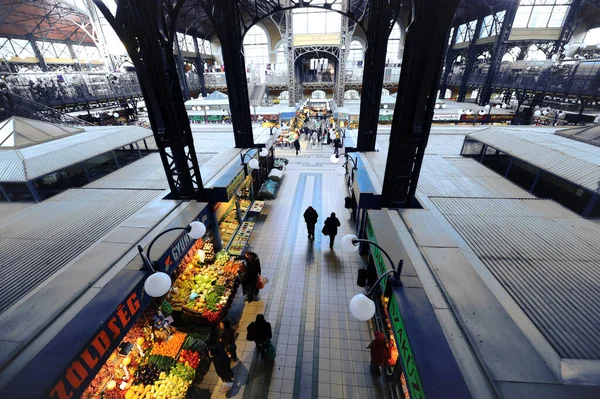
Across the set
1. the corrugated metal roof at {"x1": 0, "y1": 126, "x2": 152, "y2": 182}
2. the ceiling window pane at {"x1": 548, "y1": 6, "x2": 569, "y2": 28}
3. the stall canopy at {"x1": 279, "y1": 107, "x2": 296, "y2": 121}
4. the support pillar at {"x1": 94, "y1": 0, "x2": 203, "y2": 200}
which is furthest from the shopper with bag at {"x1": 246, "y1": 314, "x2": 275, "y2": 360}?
the ceiling window pane at {"x1": 548, "y1": 6, "x2": 569, "y2": 28}

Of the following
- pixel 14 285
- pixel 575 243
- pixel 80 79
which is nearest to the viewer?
pixel 14 285

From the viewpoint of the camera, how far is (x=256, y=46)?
4225cm

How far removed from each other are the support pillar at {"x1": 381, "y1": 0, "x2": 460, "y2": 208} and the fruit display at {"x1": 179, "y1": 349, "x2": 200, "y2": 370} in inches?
229

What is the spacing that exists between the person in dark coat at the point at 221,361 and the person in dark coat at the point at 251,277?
204cm

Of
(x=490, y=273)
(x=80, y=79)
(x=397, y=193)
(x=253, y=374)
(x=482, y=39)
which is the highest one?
(x=482, y=39)

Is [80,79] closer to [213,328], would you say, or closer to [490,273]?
[213,328]

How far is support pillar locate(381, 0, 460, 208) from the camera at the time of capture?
15.5 ft

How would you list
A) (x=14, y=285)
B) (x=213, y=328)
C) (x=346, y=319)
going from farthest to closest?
(x=346, y=319) < (x=213, y=328) < (x=14, y=285)

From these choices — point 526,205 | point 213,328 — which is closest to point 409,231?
point 526,205

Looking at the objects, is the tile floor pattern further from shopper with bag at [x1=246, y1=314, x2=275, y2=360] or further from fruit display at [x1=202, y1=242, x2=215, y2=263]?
fruit display at [x1=202, y1=242, x2=215, y2=263]

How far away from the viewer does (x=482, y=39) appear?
27328mm

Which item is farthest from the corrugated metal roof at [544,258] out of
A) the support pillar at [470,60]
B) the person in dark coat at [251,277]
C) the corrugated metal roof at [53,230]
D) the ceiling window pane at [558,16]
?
the ceiling window pane at [558,16]

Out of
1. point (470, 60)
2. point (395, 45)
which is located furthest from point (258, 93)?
point (470, 60)

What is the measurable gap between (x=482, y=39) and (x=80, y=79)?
3905 cm
